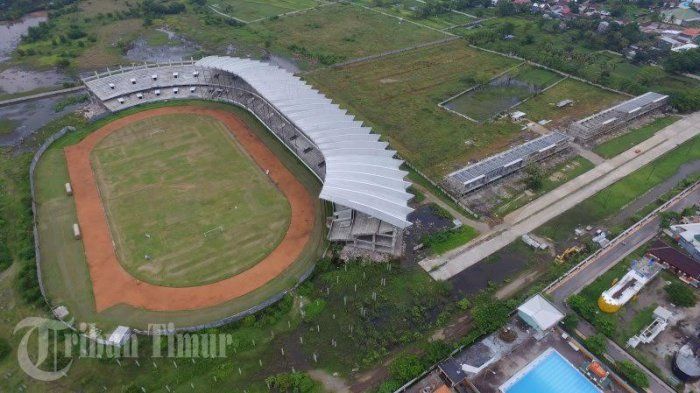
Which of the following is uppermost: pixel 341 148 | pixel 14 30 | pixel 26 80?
pixel 341 148

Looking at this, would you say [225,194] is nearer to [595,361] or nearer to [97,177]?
[97,177]

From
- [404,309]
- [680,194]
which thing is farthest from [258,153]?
[680,194]

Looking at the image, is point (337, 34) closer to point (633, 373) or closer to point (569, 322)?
point (569, 322)

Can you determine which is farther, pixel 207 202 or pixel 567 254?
pixel 207 202

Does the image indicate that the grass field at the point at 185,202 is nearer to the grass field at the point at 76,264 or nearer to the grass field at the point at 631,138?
the grass field at the point at 76,264

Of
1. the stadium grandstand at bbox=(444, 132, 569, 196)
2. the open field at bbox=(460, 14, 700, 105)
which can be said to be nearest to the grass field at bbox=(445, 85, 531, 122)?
the stadium grandstand at bbox=(444, 132, 569, 196)

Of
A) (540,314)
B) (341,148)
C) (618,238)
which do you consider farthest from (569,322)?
(341,148)

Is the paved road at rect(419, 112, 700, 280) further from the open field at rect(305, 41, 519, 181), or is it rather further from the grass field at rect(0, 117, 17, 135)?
the grass field at rect(0, 117, 17, 135)
